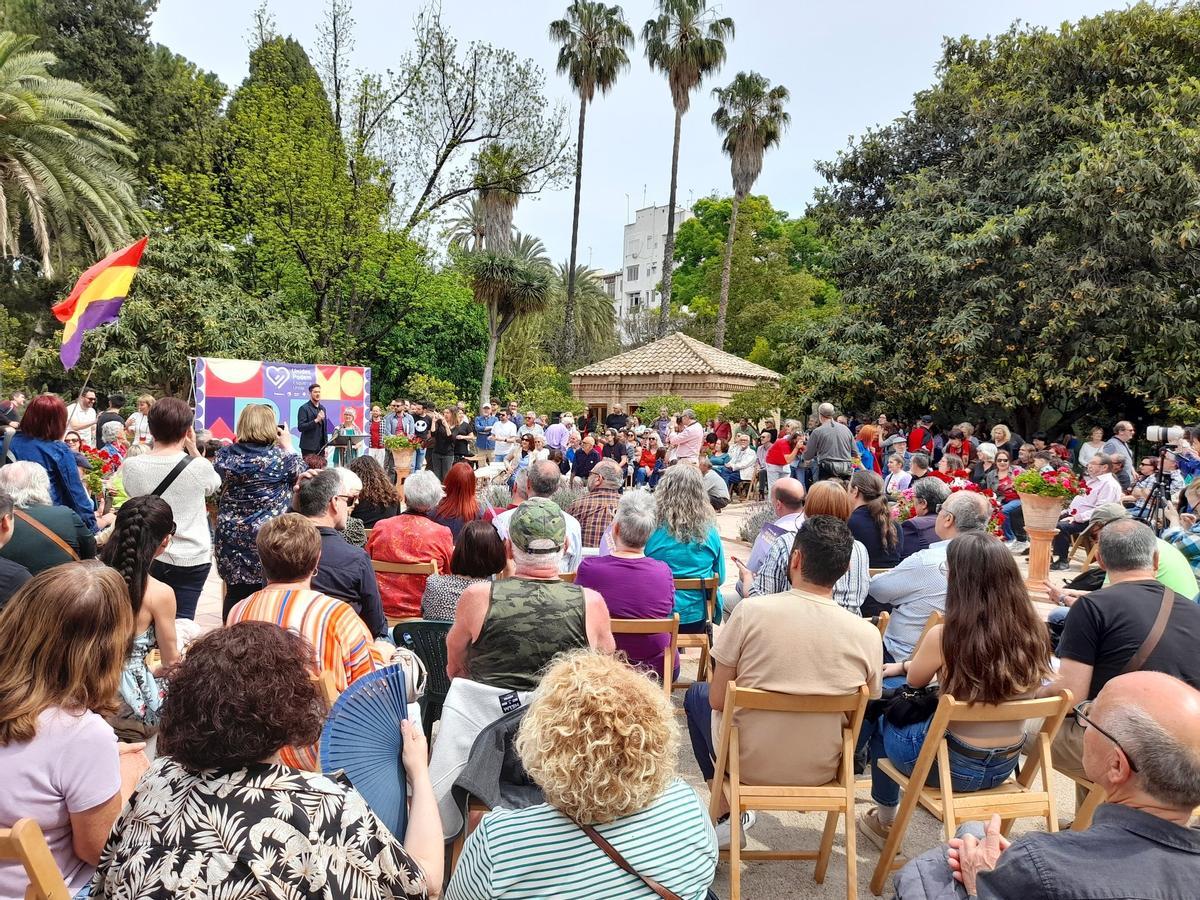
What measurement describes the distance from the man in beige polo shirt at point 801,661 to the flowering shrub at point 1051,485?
605 centimetres

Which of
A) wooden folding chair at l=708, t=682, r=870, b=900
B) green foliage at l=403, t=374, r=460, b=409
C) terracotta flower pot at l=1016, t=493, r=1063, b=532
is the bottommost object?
wooden folding chair at l=708, t=682, r=870, b=900

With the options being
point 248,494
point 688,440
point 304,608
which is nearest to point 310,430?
point 248,494

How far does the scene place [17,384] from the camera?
2105cm

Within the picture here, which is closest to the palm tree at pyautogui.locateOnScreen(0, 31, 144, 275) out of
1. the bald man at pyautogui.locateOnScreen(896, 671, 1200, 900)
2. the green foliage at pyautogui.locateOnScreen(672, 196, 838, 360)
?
the bald man at pyautogui.locateOnScreen(896, 671, 1200, 900)

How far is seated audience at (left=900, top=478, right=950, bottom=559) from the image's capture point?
5582 millimetres

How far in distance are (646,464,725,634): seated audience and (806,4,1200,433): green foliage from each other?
1214 cm

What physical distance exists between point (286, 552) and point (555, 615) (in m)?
1.02

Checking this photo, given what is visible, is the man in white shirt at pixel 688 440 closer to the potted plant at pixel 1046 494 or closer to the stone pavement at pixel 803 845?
the potted plant at pixel 1046 494

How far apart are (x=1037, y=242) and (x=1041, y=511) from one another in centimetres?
913

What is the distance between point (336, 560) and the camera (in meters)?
3.74

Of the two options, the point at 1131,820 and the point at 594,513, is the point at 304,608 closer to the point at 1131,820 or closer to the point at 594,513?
the point at 1131,820

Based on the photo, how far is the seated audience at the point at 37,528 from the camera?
3.72m

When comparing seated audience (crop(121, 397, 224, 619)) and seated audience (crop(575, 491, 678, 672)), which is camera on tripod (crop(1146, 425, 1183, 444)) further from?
seated audience (crop(121, 397, 224, 619))

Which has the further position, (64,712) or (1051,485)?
(1051,485)
